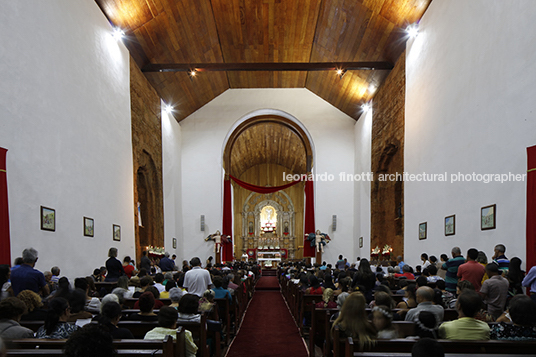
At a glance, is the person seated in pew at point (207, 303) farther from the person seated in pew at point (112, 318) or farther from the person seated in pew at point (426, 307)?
the person seated in pew at point (426, 307)

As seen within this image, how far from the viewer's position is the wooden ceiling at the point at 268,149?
2277cm

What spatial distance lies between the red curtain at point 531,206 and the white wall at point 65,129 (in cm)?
729

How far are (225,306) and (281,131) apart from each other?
17.3 metres

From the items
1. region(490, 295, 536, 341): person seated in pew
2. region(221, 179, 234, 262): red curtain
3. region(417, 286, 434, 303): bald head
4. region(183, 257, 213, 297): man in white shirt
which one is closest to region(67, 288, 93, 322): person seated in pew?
region(183, 257, 213, 297): man in white shirt

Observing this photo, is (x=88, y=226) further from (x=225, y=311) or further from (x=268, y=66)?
(x=268, y=66)

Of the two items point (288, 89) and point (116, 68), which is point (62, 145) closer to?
point (116, 68)

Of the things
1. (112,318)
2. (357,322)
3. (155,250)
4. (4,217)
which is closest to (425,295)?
(357,322)

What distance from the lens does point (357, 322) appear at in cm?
330

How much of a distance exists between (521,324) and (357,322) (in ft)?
3.90

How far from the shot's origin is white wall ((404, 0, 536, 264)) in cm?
616

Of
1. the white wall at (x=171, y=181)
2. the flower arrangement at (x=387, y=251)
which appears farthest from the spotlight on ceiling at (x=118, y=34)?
the flower arrangement at (x=387, y=251)

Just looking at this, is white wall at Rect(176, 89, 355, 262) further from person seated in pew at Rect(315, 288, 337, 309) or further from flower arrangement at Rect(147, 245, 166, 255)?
person seated in pew at Rect(315, 288, 337, 309)

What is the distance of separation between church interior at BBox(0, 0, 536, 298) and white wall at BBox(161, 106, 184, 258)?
0.11 metres

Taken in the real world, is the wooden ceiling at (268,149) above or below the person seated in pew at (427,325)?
above
